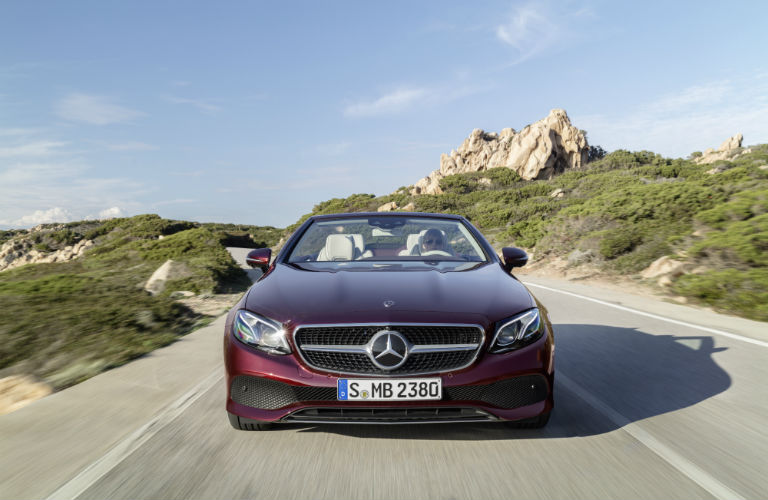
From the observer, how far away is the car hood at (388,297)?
309 cm

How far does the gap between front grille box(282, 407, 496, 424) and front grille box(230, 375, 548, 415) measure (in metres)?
0.06

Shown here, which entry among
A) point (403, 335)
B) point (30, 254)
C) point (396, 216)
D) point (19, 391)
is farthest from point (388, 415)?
point (30, 254)

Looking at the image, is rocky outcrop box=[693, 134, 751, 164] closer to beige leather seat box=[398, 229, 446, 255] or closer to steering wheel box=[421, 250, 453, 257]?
beige leather seat box=[398, 229, 446, 255]

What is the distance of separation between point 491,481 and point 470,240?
258 cm

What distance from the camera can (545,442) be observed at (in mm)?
3172

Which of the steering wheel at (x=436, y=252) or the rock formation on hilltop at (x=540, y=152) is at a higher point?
the rock formation on hilltop at (x=540, y=152)

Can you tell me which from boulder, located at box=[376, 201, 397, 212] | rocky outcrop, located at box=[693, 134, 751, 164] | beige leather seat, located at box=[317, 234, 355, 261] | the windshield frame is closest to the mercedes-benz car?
the windshield frame

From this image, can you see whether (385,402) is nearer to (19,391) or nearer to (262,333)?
(262,333)

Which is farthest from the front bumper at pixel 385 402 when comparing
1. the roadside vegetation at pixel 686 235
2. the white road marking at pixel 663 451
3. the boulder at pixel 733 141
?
the boulder at pixel 733 141

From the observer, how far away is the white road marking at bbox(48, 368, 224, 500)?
2680 millimetres

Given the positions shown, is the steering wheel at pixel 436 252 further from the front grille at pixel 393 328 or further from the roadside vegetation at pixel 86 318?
the roadside vegetation at pixel 86 318

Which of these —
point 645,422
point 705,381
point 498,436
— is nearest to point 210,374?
point 498,436

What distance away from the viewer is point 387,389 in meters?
2.92

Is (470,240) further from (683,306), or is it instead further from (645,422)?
(683,306)
